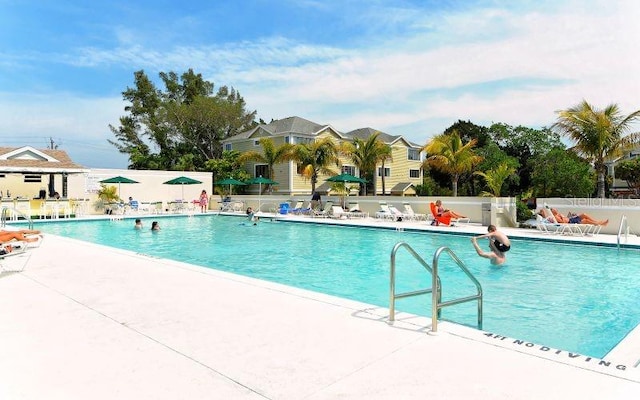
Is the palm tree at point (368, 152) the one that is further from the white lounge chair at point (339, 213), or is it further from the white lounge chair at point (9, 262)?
the white lounge chair at point (9, 262)

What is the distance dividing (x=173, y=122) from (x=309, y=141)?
18962mm

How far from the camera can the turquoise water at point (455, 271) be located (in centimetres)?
639

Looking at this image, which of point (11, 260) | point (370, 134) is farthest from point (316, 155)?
point (11, 260)

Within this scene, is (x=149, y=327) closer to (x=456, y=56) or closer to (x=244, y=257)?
(x=244, y=257)

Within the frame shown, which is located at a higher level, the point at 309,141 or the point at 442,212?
the point at 309,141

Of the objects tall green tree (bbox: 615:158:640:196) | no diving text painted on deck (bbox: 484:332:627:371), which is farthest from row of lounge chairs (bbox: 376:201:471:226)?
tall green tree (bbox: 615:158:640:196)

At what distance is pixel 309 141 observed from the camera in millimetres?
36000

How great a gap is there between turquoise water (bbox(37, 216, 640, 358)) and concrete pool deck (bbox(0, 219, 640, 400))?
187 cm

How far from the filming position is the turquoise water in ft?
21.0

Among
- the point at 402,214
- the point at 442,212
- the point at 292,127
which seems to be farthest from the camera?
the point at 292,127

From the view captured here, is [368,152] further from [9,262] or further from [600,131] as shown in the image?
[9,262]

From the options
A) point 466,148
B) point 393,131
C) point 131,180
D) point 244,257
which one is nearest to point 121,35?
point 131,180

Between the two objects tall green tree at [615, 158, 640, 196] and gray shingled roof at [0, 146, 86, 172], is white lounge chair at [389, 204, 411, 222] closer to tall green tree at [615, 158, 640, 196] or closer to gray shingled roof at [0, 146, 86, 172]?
gray shingled roof at [0, 146, 86, 172]

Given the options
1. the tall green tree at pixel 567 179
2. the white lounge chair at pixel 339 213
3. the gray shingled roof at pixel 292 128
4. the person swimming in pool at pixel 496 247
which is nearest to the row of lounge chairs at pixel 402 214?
the white lounge chair at pixel 339 213
